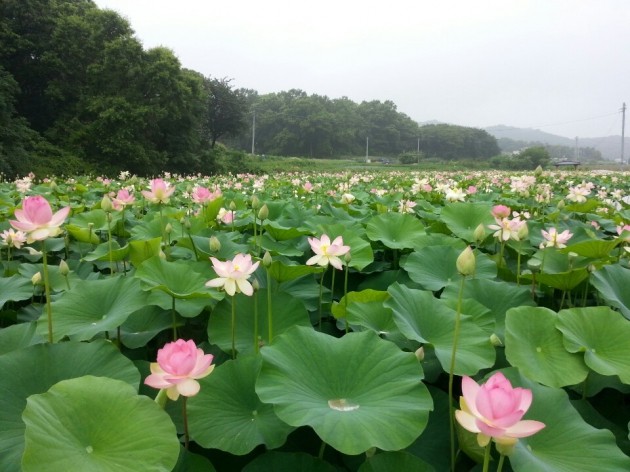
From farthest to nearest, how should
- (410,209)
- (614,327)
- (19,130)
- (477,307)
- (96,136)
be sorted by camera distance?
(96,136), (19,130), (410,209), (477,307), (614,327)

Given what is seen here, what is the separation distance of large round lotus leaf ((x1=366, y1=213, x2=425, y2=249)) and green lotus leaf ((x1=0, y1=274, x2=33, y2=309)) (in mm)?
1053

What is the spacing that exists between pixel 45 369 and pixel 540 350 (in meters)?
0.90

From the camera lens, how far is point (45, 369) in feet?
2.45

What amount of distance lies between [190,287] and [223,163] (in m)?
20.9

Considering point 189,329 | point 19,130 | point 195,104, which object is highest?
point 195,104

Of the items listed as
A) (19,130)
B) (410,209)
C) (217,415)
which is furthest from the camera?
(19,130)

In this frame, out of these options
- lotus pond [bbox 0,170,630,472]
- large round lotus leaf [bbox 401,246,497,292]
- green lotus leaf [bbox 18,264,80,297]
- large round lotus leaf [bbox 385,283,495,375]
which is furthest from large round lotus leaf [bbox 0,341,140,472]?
large round lotus leaf [bbox 401,246,497,292]

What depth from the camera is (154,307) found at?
1086 millimetres

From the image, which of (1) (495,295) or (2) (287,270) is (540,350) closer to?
(1) (495,295)

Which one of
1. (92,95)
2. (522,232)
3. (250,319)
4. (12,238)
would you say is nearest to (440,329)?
(250,319)

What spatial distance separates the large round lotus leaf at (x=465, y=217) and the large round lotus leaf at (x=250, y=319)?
3.50 ft

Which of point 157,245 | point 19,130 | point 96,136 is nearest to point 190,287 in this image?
point 157,245

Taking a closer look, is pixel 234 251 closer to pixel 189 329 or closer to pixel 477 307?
pixel 189 329

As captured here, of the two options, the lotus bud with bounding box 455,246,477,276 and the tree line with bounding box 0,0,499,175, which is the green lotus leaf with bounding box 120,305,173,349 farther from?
the tree line with bounding box 0,0,499,175
